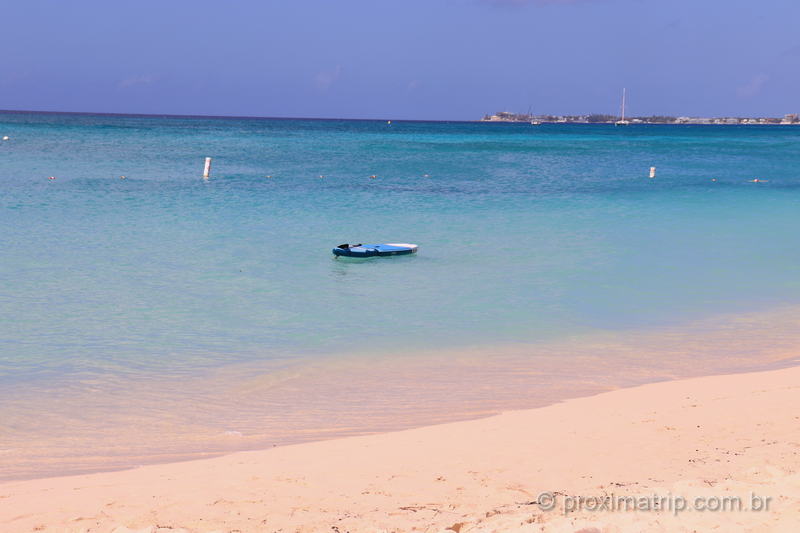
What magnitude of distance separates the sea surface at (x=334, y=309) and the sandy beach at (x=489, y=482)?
93cm

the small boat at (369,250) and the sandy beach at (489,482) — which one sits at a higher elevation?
the small boat at (369,250)

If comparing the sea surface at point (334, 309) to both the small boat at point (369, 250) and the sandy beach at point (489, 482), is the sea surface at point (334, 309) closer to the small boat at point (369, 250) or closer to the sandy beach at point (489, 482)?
the small boat at point (369, 250)

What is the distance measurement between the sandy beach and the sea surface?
931mm

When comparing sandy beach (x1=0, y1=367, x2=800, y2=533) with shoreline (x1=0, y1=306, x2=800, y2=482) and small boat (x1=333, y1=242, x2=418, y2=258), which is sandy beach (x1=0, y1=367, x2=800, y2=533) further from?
small boat (x1=333, y1=242, x2=418, y2=258)

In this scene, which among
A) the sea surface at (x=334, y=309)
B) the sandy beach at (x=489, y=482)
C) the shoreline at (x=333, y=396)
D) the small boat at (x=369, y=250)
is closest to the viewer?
the sandy beach at (x=489, y=482)

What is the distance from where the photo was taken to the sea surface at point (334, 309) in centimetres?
876

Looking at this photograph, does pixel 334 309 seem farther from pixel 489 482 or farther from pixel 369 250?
pixel 489 482

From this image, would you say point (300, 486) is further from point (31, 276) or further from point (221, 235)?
point (221, 235)

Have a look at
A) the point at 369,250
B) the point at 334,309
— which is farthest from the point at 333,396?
the point at 369,250

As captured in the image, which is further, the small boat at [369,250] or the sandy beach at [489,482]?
the small boat at [369,250]

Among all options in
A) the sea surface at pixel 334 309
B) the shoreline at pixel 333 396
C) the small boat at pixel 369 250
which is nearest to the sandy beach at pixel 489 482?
the shoreline at pixel 333 396

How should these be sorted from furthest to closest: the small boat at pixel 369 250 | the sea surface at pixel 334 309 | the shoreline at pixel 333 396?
1. the small boat at pixel 369 250
2. the sea surface at pixel 334 309
3. the shoreline at pixel 333 396

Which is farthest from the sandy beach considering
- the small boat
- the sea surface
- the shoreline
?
the small boat

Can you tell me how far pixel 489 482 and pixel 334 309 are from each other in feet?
26.7
